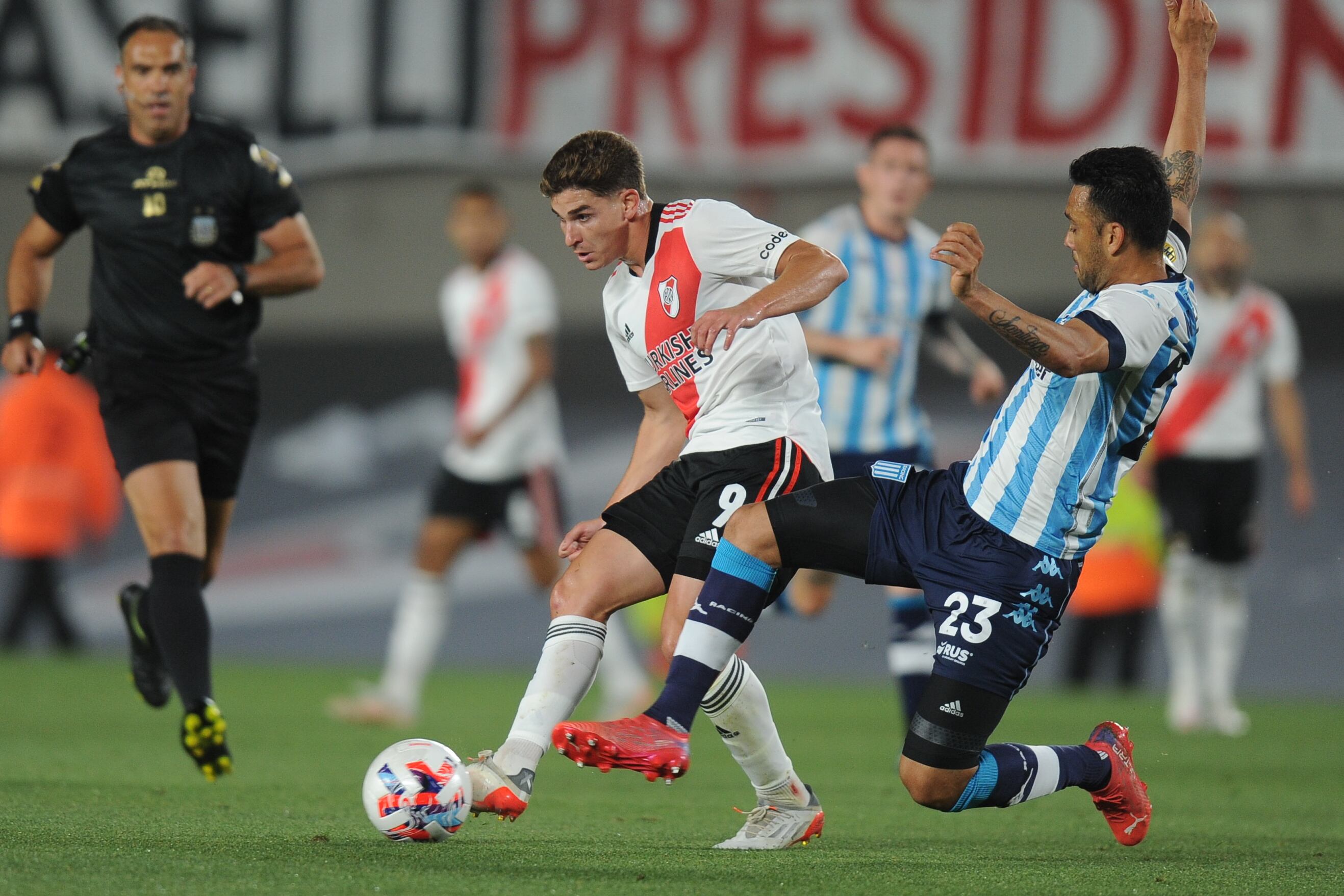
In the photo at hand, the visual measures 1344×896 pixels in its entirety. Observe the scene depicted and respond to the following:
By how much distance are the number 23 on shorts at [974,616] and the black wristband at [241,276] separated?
8.44 ft

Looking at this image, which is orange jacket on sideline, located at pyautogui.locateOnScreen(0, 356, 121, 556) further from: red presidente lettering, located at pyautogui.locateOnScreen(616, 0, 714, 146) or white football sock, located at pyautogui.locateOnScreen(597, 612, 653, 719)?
white football sock, located at pyautogui.locateOnScreen(597, 612, 653, 719)

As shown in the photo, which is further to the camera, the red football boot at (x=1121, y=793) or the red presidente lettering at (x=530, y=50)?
the red presidente lettering at (x=530, y=50)

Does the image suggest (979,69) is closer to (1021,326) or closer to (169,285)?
(169,285)

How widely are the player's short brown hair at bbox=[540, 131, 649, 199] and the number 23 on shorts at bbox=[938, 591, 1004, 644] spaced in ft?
4.27

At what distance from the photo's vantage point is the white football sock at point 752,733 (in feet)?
14.2

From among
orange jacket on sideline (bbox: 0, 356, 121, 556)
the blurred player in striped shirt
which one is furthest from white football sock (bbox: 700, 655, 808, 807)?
orange jacket on sideline (bbox: 0, 356, 121, 556)

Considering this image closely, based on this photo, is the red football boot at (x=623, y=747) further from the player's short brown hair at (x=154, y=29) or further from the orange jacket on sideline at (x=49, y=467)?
the orange jacket on sideline at (x=49, y=467)

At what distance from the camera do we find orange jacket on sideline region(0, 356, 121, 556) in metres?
12.2

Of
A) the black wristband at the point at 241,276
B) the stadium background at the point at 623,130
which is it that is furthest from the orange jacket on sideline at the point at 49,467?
the black wristband at the point at 241,276

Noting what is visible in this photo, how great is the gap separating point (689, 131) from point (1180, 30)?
24.8 ft

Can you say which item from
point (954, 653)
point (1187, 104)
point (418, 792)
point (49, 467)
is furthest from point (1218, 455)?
point (49, 467)

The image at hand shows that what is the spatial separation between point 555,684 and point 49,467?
9.53 metres

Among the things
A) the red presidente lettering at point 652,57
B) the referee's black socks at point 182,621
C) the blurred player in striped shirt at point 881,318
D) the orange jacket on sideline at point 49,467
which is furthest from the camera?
the orange jacket on sideline at point 49,467

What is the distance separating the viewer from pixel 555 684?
420 cm
